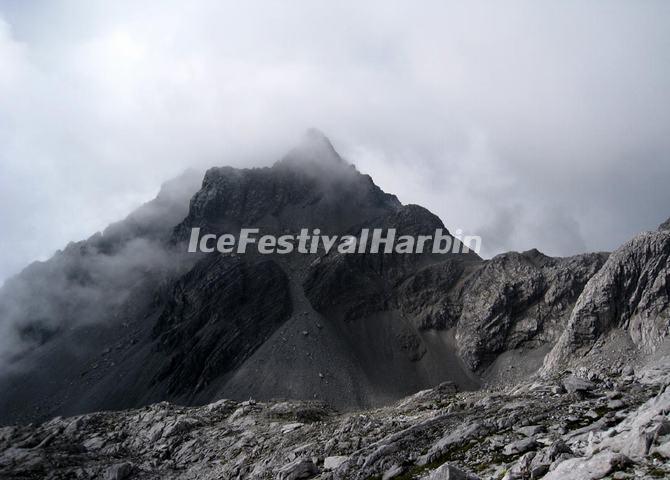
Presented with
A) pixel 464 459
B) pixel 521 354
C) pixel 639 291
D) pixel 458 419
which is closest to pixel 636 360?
pixel 639 291

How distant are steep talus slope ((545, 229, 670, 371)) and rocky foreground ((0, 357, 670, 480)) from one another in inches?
2524

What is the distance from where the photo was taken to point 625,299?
422ft

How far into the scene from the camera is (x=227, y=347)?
183 meters

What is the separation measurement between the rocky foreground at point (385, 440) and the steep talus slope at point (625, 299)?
64113 mm

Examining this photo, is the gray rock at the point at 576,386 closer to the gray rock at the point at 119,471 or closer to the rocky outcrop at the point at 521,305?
the gray rock at the point at 119,471

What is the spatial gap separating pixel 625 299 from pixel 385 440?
352 feet

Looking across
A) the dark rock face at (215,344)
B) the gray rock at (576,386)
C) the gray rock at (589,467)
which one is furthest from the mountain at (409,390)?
the dark rock face at (215,344)

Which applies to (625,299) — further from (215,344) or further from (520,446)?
(215,344)

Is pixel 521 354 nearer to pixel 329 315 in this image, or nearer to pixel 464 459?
pixel 329 315

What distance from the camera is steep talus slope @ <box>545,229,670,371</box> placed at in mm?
123000

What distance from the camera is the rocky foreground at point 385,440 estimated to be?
25656mm

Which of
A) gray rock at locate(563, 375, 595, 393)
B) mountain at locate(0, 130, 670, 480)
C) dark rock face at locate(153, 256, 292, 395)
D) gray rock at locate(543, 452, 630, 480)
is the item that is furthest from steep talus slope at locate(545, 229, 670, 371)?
gray rock at locate(543, 452, 630, 480)

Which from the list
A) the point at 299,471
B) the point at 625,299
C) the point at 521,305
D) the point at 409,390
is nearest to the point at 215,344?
the point at 409,390

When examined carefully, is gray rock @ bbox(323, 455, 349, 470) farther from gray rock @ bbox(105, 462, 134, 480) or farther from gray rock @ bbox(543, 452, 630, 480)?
gray rock @ bbox(105, 462, 134, 480)
